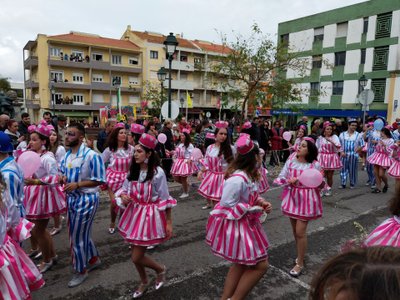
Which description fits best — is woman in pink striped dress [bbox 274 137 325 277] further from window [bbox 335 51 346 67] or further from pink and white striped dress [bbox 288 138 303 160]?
window [bbox 335 51 346 67]

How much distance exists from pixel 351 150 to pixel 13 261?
29.1ft

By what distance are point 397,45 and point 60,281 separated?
33.2 meters

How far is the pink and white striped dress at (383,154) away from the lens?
27.2 ft

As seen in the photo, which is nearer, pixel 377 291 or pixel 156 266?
pixel 377 291

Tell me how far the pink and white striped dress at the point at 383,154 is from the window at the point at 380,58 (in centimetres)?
2505

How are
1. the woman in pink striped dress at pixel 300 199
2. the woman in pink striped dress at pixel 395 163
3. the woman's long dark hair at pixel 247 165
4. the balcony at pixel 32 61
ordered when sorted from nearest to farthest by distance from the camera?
1. the woman's long dark hair at pixel 247 165
2. the woman in pink striped dress at pixel 300 199
3. the woman in pink striped dress at pixel 395 163
4. the balcony at pixel 32 61

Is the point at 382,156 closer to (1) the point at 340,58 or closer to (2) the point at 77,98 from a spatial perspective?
(1) the point at 340,58

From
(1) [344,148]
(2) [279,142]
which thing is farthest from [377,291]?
(2) [279,142]

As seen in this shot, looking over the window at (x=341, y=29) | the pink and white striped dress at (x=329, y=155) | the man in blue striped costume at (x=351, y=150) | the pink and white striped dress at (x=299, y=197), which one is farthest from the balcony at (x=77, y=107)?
the pink and white striped dress at (x=299, y=197)

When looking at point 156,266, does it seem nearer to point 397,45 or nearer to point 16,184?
point 16,184

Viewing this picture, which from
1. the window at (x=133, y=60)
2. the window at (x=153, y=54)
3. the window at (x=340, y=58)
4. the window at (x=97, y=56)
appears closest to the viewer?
the window at (x=340, y=58)

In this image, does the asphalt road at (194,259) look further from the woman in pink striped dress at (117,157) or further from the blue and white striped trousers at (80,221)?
the woman in pink striped dress at (117,157)

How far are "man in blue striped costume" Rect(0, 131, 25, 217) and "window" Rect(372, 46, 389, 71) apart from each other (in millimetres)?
33283

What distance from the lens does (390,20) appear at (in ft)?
93.3
